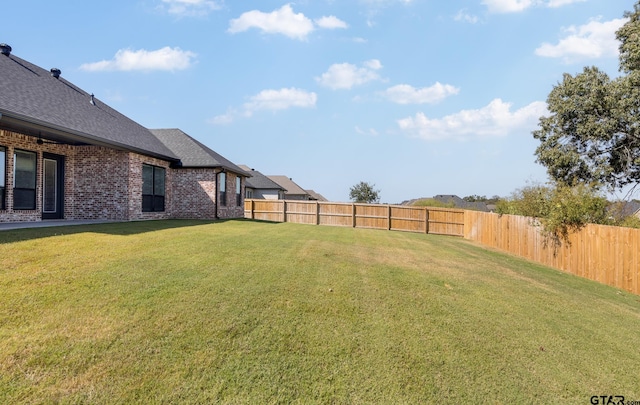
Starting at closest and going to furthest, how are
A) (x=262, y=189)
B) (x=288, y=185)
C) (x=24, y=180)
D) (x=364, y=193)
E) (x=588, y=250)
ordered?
(x=588, y=250)
(x=24, y=180)
(x=262, y=189)
(x=288, y=185)
(x=364, y=193)

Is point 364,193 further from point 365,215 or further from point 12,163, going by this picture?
point 12,163

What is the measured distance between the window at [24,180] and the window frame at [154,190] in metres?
3.66

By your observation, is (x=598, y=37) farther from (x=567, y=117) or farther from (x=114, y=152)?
(x=114, y=152)

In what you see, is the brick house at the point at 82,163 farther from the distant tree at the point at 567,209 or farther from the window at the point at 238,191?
the distant tree at the point at 567,209

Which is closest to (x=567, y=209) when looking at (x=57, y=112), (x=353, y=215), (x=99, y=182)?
(x=353, y=215)

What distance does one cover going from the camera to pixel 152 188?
14.6m

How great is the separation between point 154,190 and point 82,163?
115 inches

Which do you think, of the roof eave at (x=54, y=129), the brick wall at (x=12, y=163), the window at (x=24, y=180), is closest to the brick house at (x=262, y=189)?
the roof eave at (x=54, y=129)

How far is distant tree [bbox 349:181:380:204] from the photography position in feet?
158

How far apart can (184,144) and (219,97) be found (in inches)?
137

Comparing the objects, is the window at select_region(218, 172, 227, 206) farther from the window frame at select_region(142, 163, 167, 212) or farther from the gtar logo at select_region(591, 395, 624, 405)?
the gtar logo at select_region(591, 395, 624, 405)

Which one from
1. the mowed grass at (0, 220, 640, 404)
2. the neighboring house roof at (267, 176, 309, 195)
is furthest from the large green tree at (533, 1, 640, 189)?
the neighboring house roof at (267, 176, 309, 195)

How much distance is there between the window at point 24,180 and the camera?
1038cm

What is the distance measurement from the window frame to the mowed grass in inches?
315
